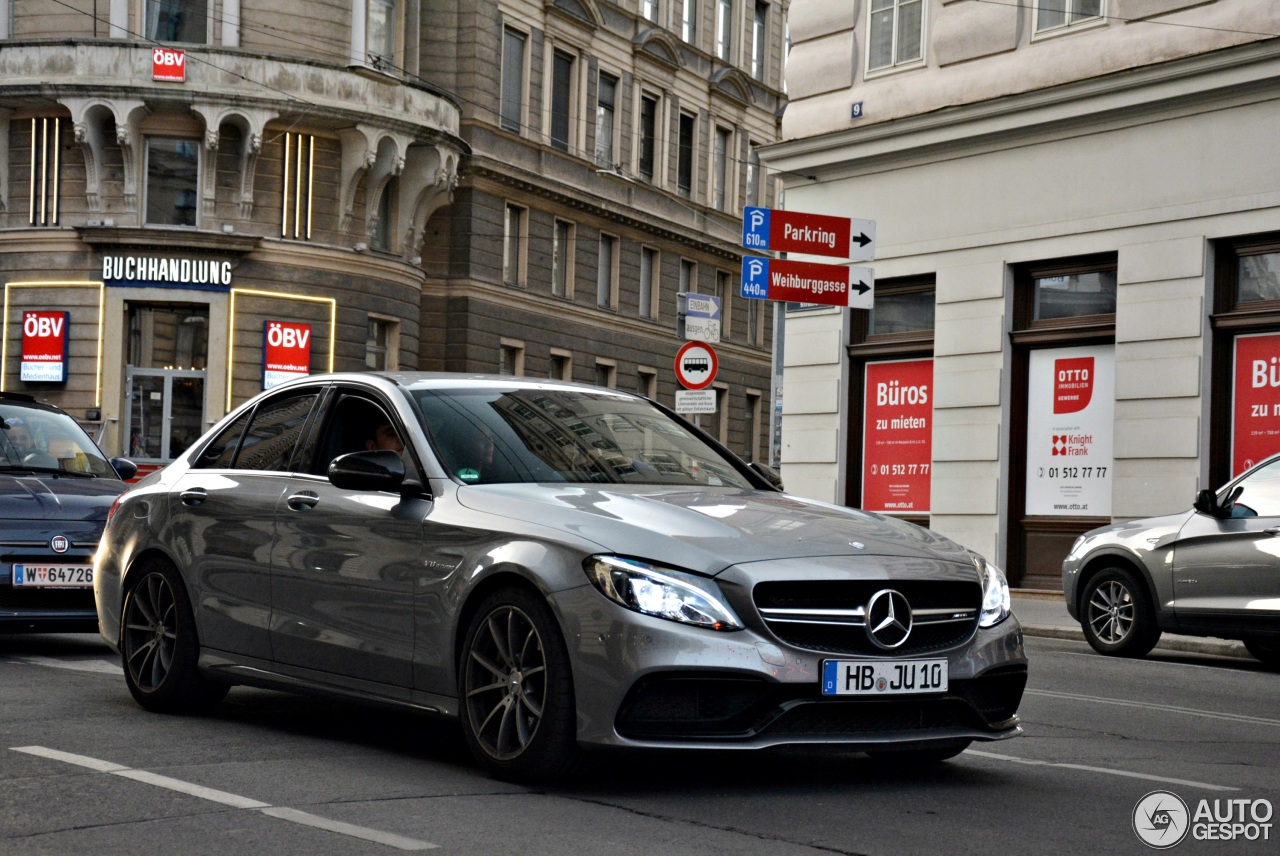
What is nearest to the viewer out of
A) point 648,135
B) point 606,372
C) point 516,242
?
point 516,242

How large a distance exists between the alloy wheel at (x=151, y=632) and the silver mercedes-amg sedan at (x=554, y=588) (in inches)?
0.8

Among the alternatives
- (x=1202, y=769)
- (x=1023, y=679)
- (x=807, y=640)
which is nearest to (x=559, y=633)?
(x=807, y=640)

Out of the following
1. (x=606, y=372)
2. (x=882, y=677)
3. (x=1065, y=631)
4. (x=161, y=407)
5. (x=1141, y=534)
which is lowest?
(x=1065, y=631)

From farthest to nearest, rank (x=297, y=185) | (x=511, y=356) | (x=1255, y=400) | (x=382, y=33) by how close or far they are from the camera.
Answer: (x=511, y=356) < (x=382, y=33) < (x=297, y=185) < (x=1255, y=400)

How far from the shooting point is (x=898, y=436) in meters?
23.3

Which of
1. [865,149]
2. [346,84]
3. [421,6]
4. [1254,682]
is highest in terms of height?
[421,6]

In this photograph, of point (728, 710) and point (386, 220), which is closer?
point (728, 710)

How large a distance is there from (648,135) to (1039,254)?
3104cm

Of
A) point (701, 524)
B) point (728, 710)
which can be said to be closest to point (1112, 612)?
point (701, 524)

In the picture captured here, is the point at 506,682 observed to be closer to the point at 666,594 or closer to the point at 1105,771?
the point at 666,594

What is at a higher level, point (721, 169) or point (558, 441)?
point (721, 169)

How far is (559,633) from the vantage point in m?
5.86

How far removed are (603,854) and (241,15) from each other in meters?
34.8

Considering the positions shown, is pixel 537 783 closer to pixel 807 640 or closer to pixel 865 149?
pixel 807 640
